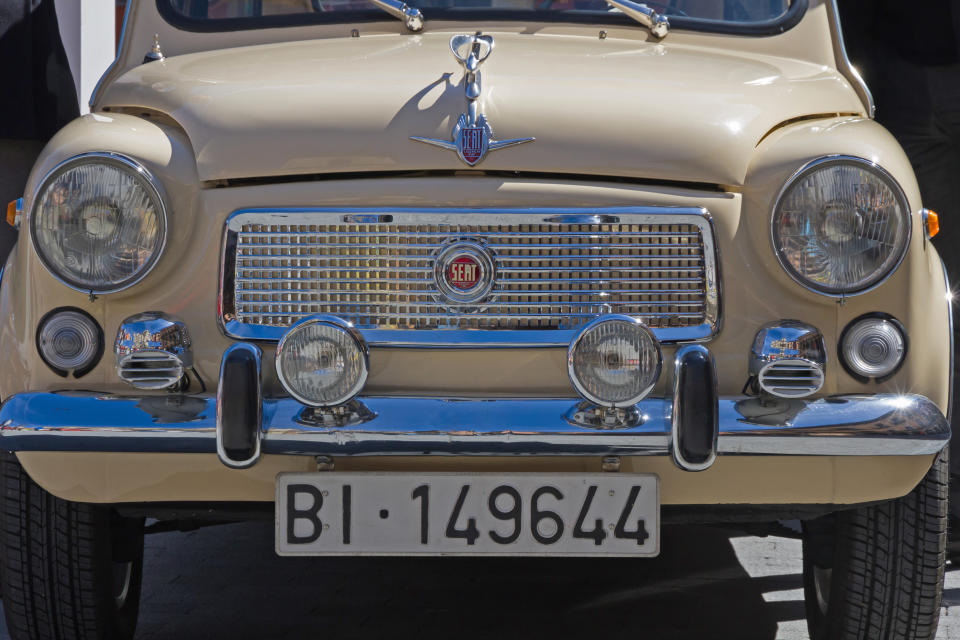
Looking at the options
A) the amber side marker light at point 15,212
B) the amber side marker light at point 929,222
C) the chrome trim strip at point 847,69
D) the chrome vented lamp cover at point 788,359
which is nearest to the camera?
the chrome vented lamp cover at point 788,359

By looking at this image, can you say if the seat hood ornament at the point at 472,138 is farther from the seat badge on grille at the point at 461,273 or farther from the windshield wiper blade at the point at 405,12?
the windshield wiper blade at the point at 405,12

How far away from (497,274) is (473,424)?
320 mm

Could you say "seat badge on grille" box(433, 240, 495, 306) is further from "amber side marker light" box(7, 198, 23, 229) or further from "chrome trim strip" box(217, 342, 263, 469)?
"amber side marker light" box(7, 198, 23, 229)

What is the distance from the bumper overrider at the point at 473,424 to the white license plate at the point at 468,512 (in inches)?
3.7

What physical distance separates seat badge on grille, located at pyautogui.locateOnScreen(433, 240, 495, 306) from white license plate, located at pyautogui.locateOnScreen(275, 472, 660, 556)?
13.9 inches

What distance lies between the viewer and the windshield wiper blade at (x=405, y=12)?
3.36 m

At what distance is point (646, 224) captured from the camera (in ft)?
8.38

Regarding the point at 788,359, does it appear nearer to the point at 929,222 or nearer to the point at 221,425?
the point at 929,222

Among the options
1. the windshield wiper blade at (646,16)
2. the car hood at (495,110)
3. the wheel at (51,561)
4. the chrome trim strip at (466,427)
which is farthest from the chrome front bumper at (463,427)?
the windshield wiper blade at (646,16)

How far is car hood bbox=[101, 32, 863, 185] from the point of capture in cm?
258

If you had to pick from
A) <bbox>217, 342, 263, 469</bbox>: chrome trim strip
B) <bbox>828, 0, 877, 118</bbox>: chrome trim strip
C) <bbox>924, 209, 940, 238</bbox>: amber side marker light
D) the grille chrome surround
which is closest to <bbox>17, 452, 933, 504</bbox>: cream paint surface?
Answer: <bbox>217, 342, 263, 469</bbox>: chrome trim strip

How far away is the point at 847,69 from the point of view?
3330 millimetres

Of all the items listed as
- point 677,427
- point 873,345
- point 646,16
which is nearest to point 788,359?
point 873,345

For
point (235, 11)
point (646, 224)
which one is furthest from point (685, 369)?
point (235, 11)
